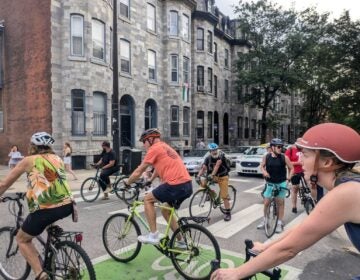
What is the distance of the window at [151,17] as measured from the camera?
971 inches

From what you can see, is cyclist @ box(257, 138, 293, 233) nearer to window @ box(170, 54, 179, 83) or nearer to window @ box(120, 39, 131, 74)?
window @ box(120, 39, 131, 74)

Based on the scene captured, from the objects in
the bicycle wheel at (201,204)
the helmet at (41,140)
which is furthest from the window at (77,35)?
the helmet at (41,140)

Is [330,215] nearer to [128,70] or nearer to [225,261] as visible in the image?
[225,261]

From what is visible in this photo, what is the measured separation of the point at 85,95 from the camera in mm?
18781

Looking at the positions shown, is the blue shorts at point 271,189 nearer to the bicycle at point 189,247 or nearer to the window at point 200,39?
the bicycle at point 189,247

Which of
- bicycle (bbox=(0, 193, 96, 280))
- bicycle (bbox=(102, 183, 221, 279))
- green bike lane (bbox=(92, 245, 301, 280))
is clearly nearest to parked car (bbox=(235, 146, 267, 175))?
green bike lane (bbox=(92, 245, 301, 280))

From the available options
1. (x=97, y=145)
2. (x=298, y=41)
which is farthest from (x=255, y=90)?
(x=97, y=145)

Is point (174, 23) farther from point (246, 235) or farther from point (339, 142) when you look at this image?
point (339, 142)

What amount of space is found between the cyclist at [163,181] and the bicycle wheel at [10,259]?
160cm

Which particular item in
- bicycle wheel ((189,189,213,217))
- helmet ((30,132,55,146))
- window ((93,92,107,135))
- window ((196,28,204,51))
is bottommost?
bicycle wheel ((189,189,213,217))

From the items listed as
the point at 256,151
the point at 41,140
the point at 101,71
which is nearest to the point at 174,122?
the point at 101,71

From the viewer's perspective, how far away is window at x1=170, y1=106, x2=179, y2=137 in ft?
85.9

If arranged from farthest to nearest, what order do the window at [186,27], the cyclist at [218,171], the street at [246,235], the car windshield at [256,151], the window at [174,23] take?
1. the window at [186,27]
2. the window at [174,23]
3. the car windshield at [256,151]
4. the cyclist at [218,171]
5. the street at [246,235]

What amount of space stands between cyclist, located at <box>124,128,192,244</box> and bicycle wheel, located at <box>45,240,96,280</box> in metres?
1.22
